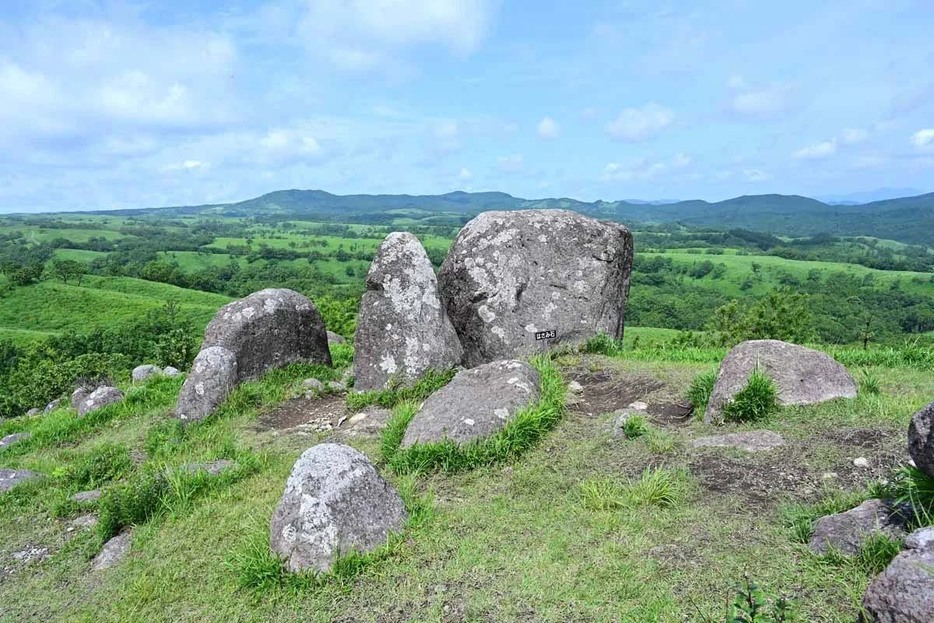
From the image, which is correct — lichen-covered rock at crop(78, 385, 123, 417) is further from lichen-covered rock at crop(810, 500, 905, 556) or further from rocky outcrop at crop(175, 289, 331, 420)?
lichen-covered rock at crop(810, 500, 905, 556)

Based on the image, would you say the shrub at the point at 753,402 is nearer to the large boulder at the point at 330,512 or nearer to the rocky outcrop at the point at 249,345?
the large boulder at the point at 330,512

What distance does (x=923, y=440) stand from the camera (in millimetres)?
5680

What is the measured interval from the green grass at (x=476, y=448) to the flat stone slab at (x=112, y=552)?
3.58 meters

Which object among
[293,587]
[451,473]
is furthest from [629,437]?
[293,587]

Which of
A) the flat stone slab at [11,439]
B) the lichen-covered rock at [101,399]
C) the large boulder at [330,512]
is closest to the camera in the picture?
the large boulder at [330,512]

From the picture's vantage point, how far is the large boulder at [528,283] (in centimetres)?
1558

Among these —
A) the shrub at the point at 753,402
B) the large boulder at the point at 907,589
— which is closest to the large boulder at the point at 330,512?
the large boulder at the point at 907,589

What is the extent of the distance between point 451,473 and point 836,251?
712 ft

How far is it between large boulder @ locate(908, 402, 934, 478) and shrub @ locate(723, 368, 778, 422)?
3698 mm

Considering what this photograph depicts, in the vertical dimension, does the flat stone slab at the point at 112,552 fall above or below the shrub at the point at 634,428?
below

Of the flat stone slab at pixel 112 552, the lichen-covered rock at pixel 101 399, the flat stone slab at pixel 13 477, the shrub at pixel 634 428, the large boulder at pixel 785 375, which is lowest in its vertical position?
the lichen-covered rock at pixel 101 399

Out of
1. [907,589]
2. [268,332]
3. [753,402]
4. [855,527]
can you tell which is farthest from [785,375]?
[268,332]

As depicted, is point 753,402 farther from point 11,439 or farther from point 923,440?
point 11,439

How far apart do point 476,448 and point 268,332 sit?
8131mm
